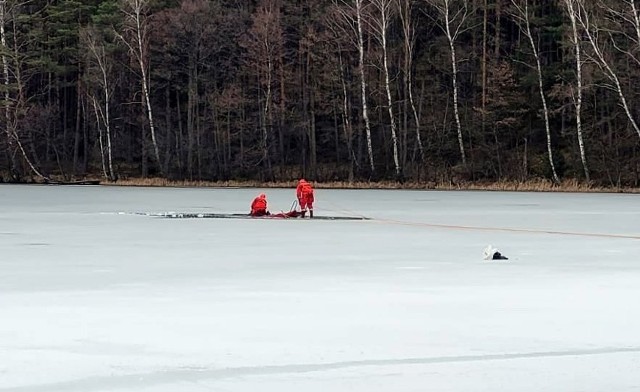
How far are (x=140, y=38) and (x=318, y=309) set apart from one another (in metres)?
46.5

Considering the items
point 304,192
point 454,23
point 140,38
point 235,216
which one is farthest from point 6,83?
point 304,192

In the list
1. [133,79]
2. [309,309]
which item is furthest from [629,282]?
[133,79]

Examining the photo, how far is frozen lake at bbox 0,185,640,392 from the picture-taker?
7555 millimetres

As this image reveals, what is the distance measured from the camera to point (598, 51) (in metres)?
42.3

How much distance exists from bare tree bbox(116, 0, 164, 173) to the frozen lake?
114ft

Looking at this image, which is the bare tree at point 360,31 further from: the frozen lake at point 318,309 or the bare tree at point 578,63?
the frozen lake at point 318,309

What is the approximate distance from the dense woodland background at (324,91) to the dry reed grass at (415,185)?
1.12 meters

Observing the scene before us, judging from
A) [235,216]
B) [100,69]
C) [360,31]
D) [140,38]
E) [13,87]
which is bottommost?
[235,216]

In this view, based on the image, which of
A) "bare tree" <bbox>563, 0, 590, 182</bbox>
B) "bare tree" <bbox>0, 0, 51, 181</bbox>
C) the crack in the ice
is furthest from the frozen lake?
"bare tree" <bbox>0, 0, 51, 181</bbox>

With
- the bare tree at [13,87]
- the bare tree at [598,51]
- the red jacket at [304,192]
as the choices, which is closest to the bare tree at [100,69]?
the bare tree at [13,87]

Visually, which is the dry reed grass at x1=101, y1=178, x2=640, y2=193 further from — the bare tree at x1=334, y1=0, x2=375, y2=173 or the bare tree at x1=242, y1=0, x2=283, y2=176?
the bare tree at x1=242, y1=0, x2=283, y2=176

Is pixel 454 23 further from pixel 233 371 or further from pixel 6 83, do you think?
pixel 233 371

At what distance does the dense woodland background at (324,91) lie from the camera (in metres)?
48.5

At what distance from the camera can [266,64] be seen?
188 feet
